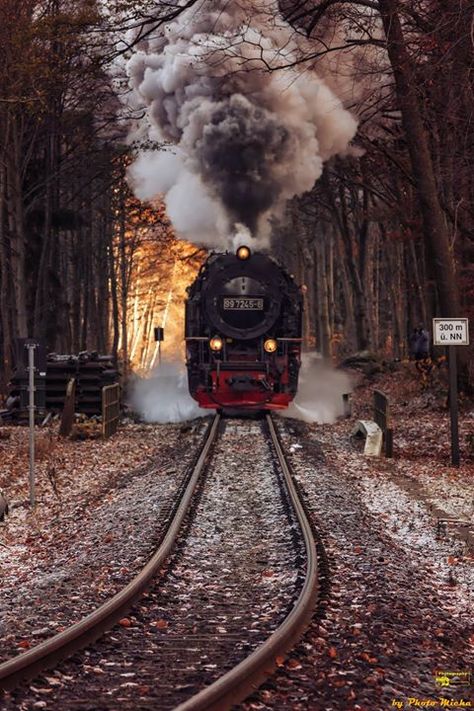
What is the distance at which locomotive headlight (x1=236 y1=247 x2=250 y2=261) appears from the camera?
2025 centimetres

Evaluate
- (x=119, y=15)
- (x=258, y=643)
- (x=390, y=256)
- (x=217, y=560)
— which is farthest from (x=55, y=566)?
(x=390, y=256)

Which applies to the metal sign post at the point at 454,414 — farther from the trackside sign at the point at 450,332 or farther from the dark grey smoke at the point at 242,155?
the dark grey smoke at the point at 242,155

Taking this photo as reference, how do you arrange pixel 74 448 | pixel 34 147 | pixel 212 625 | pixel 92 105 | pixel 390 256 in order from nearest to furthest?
pixel 212 625, pixel 74 448, pixel 92 105, pixel 34 147, pixel 390 256

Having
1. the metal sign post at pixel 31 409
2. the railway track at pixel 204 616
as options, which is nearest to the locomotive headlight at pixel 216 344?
the metal sign post at pixel 31 409

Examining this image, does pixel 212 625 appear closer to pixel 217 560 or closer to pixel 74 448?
pixel 217 560

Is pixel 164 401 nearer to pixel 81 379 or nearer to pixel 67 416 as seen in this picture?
pixel 81 379

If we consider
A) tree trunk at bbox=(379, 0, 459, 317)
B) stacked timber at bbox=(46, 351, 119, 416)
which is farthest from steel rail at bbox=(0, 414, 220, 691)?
stacked timber at bbox=(46, 351, 119, 416)

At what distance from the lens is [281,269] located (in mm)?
20875

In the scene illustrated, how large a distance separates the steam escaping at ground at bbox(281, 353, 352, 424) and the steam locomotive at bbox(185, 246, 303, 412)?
3.18 m

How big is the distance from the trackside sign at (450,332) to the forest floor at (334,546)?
6.33ft

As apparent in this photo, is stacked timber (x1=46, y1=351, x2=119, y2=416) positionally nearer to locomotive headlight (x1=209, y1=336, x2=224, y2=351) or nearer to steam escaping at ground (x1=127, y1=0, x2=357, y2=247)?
locomotive headlight (x1=209, y1=336, x2=224, y2=351)

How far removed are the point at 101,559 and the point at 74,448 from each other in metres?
9.75

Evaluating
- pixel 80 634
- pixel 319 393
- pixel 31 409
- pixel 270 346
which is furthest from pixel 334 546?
pixel 319 393

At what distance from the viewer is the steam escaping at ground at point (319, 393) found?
25.2m
